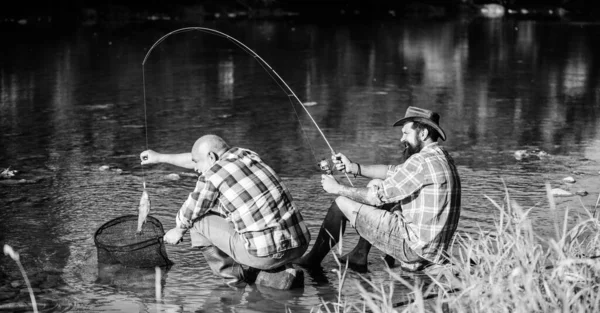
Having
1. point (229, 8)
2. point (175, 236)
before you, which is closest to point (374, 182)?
point (175, 236)

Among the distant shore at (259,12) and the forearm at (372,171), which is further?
the distant shore at (259,12)

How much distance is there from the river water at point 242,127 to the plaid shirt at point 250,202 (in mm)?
410

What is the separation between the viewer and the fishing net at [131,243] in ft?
20.9

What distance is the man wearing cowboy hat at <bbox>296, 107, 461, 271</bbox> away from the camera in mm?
5934

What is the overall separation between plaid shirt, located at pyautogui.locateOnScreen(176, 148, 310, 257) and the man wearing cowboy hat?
48 centimetres

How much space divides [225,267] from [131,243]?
0.75m

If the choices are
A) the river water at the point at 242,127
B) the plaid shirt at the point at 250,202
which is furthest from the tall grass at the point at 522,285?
the plaid shirt at the point at 250,202

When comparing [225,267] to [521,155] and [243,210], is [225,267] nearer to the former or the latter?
[243,210]

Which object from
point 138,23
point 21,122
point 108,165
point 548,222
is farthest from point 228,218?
point 138,23

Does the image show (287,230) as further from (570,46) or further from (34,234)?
(570,46)

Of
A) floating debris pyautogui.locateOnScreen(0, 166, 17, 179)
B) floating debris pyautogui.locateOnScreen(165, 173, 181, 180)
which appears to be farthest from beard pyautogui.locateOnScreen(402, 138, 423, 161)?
floating debris pyautogui.locateOnScreen(0, 166, 17, 179)

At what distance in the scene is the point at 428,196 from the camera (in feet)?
19.5

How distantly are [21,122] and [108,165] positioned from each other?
2924 millimetres

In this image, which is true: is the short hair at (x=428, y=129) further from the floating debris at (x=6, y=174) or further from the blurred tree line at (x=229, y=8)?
the blurred tree line at (x=229, y=8)
